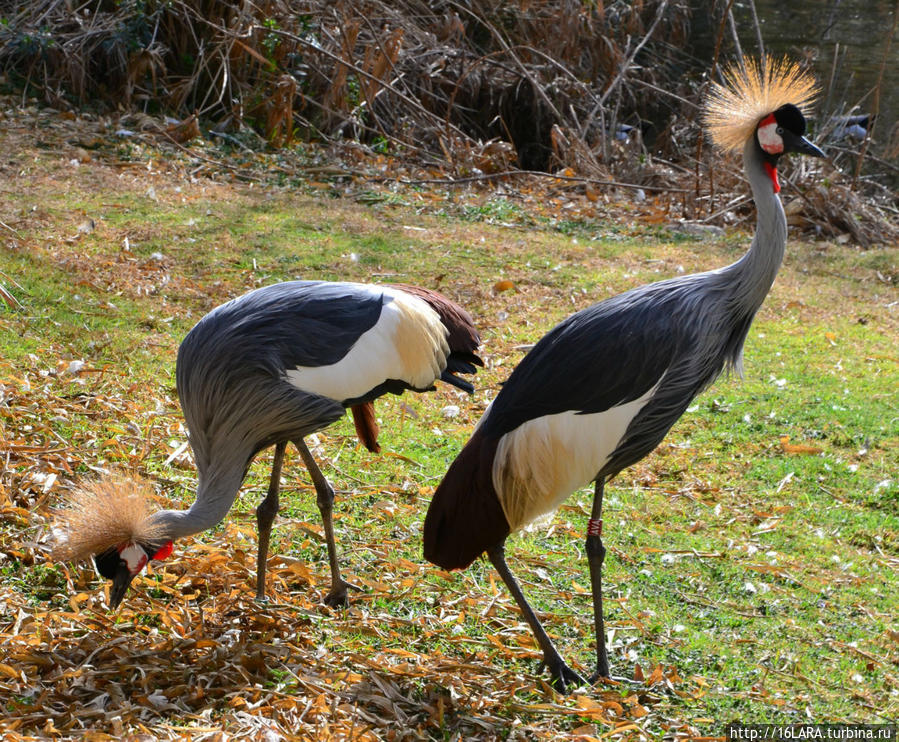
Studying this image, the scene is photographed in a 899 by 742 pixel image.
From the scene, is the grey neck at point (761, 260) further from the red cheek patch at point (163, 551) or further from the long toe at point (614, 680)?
the red cheek patch at point (163, 551)

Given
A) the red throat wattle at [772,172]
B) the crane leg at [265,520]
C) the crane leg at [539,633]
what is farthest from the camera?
the crane leg at [265,520]

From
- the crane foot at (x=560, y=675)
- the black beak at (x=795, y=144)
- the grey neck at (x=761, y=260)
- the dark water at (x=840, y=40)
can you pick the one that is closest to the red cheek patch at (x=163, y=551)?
the crane foot at (x=560, y=675)

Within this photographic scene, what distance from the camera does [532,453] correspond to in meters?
2.79

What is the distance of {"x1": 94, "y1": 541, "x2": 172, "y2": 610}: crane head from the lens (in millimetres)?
2838

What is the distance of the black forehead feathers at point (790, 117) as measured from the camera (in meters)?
3.03

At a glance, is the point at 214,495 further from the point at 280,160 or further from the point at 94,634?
the point at 280,160

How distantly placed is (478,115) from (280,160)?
258cm

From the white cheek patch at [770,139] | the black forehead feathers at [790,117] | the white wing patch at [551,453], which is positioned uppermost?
the black forehead feathers at [790,117]

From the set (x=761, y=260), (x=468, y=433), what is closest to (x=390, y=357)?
(x=761, y=260)

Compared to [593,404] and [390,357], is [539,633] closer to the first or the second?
[593,404]

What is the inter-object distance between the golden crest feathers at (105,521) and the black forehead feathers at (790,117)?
2223mm

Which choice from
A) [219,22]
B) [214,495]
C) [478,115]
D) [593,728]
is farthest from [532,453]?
[478,115]

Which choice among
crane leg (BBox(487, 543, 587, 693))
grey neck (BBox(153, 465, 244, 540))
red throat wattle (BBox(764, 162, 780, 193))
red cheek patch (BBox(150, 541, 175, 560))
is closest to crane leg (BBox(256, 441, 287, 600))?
grey neck (BBox(153, 465, 244, 540))

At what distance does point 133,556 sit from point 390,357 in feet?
3.21
